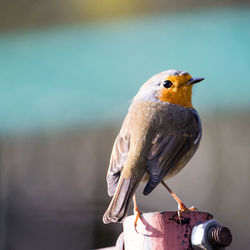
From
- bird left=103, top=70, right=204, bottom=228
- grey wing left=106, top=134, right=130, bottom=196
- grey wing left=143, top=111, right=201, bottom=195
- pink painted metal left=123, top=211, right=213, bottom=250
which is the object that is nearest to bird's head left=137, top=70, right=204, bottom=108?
bird left=103, top=70, right=204, bottom=228

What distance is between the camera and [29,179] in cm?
657

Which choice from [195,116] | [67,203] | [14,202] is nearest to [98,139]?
[67,203]

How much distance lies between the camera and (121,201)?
8.48ft

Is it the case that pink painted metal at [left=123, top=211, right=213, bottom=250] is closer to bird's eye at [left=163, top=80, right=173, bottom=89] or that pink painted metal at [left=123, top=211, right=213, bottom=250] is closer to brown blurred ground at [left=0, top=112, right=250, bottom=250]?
bird's eye at [left=163, top=80, right=173, bottom=89]

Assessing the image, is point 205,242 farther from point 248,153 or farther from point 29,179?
point 29,179

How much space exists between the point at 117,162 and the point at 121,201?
30 centimetres

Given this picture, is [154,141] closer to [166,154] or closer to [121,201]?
[166,154]

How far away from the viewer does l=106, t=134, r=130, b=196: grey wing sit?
2.80 m

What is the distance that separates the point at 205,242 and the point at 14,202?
4.22 m

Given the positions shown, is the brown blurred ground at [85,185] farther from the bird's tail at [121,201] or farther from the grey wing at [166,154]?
the bird's tail at [121,201]

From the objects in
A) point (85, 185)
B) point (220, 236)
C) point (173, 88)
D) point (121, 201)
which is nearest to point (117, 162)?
point (121, 201)

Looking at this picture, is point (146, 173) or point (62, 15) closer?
point (146, 173)

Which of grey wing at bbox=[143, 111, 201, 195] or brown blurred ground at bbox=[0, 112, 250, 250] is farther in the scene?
brown blurred ground at bbox=[0, 112, 250, 250]

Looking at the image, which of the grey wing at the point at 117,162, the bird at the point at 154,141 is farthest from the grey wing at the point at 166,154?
the grey wing at the point at 117,162
